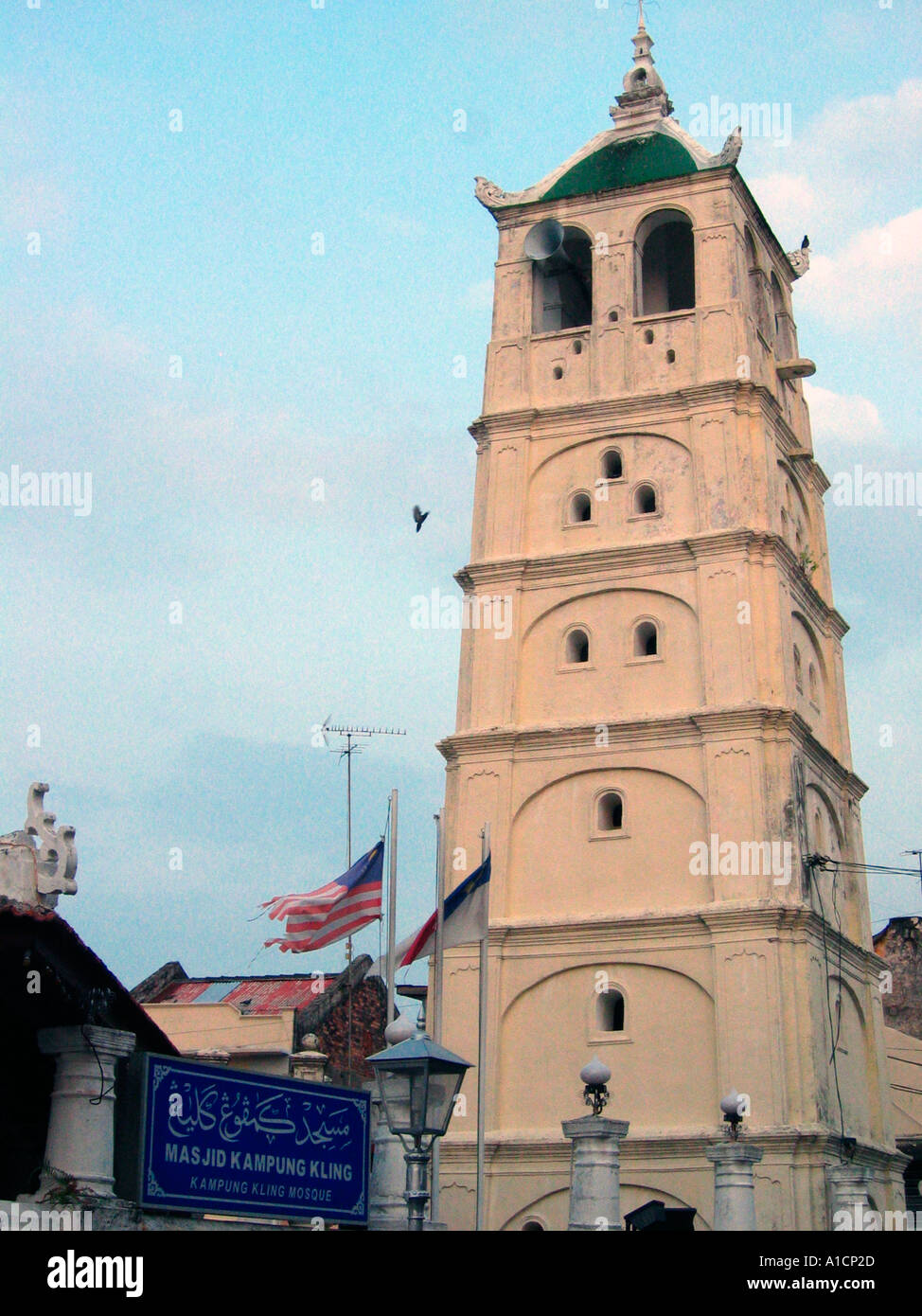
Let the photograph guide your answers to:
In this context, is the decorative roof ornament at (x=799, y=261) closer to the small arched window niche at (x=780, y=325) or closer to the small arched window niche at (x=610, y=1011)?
the small arched window niche at (x=780, y=325)

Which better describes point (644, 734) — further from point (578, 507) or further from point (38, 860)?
point (38, 860)

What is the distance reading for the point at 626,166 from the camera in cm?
4266

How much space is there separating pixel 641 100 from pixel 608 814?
19613mm

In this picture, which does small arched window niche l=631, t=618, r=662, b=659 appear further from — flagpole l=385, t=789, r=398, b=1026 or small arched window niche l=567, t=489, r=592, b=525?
flagpole l=385, t=789, r=398, b=1026

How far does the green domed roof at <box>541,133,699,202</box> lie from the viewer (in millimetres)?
42000

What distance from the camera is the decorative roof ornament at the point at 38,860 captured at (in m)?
16.4

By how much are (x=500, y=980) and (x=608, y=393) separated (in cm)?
1377

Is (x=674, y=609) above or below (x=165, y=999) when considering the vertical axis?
above

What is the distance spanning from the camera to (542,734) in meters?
37.0

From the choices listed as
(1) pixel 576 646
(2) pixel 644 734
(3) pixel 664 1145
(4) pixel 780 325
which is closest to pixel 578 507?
(1) pixel 576 646

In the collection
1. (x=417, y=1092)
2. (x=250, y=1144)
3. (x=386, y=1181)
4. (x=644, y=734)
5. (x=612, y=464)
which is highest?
(x=612, y=464)

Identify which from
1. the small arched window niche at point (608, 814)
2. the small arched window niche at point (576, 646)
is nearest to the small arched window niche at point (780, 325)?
the small arched window niche at point (576, 646)
